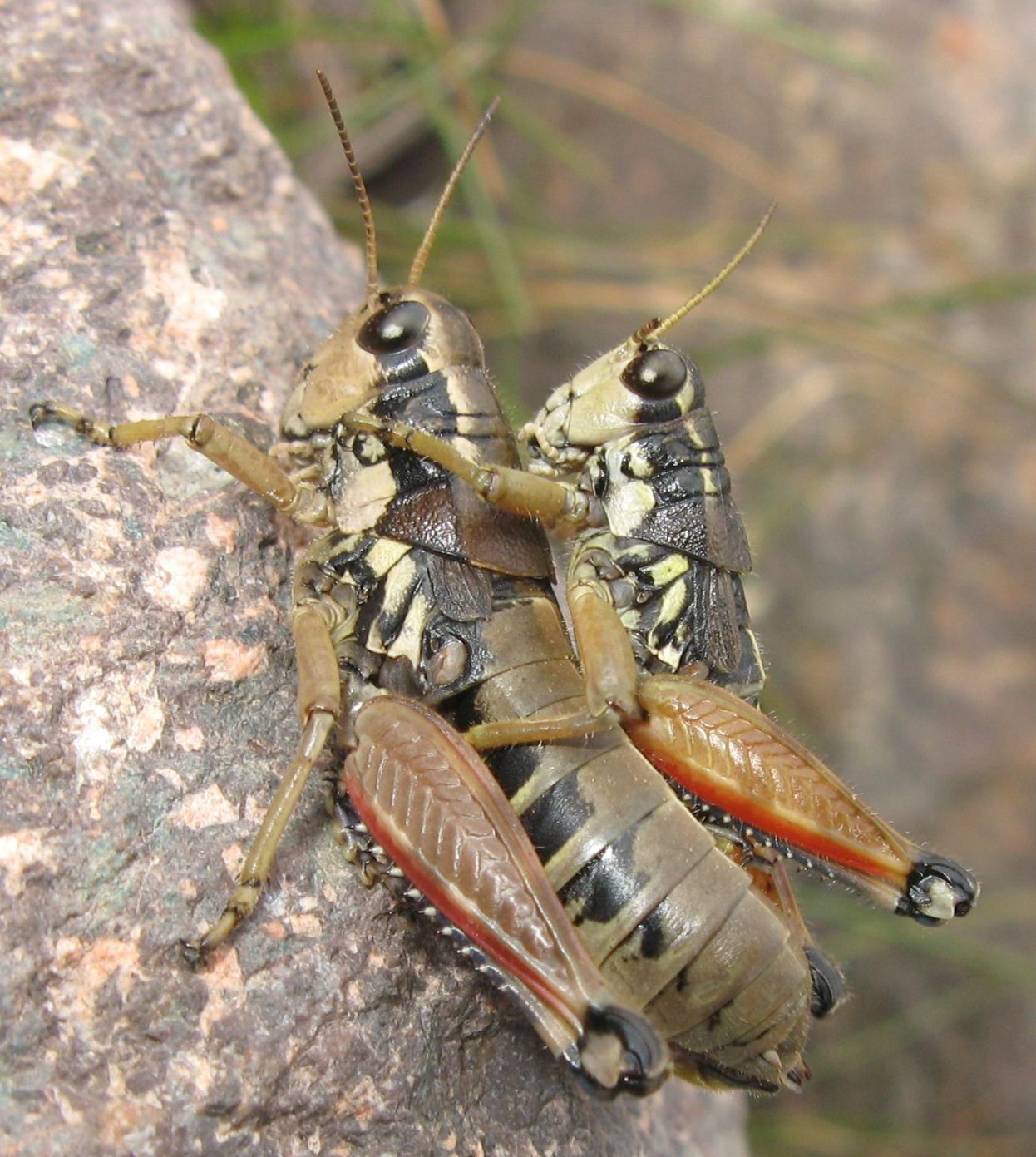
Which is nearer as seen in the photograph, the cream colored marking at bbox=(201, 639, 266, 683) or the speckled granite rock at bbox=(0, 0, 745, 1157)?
the speckled granite rock at bbox=(0, 0, 745, 1157)

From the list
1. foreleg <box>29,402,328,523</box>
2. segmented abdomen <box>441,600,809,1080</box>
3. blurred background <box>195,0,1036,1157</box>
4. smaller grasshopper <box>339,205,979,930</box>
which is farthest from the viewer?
blurred background <box>195,0,1036,1157</box>

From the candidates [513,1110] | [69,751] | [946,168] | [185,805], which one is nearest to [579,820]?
[513,1110]

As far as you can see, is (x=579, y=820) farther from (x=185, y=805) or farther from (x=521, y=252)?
(x=521, y=252)

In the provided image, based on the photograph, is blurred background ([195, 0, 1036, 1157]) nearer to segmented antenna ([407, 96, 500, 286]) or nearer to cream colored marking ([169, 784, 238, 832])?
segmented antenna ([407, 96, 500, 286])

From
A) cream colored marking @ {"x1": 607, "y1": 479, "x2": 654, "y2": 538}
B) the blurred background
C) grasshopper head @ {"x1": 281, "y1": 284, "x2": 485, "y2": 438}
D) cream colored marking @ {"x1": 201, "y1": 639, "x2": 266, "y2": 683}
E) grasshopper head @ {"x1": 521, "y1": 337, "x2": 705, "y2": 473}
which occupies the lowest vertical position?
the blurred background

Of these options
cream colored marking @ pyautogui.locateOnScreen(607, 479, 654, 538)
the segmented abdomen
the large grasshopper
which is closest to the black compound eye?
cream colored marking @ pyautogui.locateOnScreen(607, 479, 654, 538)

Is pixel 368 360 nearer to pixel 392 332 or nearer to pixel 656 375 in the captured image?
pixel 392 332

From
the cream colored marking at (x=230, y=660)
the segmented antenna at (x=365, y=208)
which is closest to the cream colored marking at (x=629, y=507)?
the segmented antenna at (x=365, y=208)
